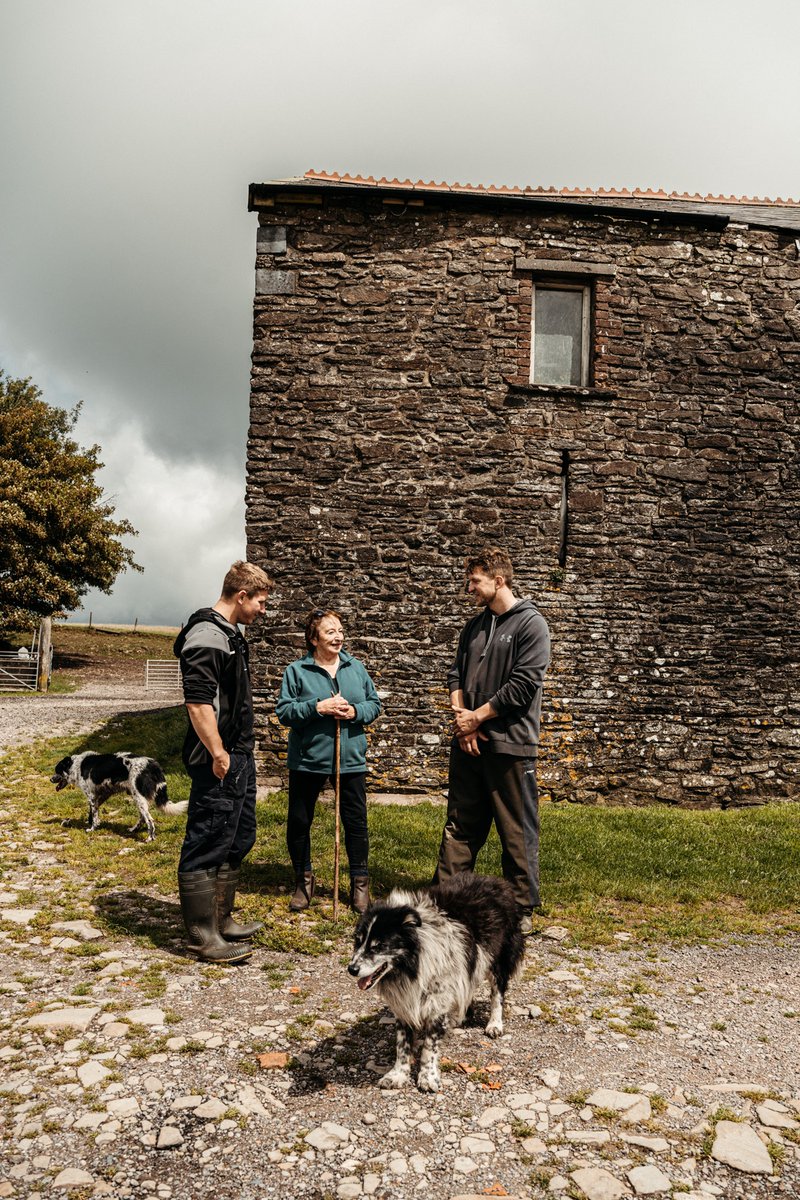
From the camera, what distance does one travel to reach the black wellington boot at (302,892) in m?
5.51

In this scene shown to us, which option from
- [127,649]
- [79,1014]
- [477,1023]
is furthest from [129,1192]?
[127,649]

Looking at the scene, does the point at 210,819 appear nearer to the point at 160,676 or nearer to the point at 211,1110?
the point at 211,1110

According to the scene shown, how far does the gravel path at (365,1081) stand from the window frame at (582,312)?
7.17 m

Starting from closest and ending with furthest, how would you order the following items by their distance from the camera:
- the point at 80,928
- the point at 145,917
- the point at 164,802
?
1. the point at 80,928
2. the point at 145,917
3. the point at 164,802

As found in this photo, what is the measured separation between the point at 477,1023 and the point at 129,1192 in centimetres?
189

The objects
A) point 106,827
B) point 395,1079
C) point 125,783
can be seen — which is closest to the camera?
point 395,1079

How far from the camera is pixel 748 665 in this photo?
988cm

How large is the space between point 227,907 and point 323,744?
4.09 feet

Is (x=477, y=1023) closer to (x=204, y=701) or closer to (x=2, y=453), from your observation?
(x=204, y=701)

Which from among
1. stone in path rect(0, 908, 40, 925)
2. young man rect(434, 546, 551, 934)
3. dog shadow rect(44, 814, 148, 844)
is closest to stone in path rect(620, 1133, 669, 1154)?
young man rect(434, 546, 551, 934)

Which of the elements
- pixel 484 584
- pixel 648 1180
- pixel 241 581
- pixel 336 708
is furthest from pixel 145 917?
pixel 648 1180

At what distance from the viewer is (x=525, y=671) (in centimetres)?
480

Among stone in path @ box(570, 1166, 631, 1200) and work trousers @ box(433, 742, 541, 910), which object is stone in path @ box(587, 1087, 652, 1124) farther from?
work trousers @ box(433, 742, 541, 910)

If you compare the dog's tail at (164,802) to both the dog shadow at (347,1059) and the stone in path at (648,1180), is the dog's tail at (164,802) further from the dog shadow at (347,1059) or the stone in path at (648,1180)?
the stone in path at (648,1180)
